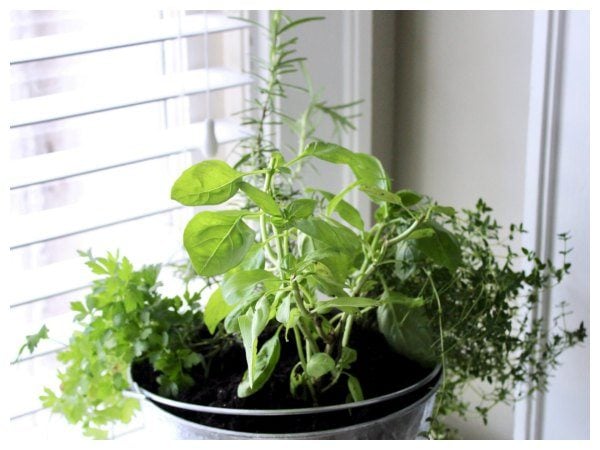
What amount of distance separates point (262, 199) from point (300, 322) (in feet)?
0.41

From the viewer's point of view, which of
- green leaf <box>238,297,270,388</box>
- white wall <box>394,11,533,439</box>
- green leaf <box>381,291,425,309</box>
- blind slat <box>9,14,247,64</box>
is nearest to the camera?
green leaf <box>238,297,270,388</box>

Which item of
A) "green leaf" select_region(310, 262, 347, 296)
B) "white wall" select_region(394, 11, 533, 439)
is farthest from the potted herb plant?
"white wall" select_region(394, 11, 533, 439)

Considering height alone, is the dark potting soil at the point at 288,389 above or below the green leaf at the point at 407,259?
below

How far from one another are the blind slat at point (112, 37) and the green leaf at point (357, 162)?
0.32 meters

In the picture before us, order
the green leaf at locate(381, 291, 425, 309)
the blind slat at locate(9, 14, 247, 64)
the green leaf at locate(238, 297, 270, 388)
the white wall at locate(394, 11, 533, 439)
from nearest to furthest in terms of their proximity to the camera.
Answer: the green leaf at locate(238, 297, 270, 388), the green leaf at locate(381, 291, 425, 309), the blind slat at locate(9, 14, 247, 64), the white wall at locate(394, 11, 533, 439)

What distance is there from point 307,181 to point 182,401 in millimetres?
423

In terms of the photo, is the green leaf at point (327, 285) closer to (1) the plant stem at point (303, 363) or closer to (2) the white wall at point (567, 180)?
(1) the plant stem at point (303, 363)

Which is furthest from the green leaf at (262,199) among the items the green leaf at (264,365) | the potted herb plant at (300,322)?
the green leaf at (264,365)

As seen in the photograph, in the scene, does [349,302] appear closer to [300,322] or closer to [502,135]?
[300,322]

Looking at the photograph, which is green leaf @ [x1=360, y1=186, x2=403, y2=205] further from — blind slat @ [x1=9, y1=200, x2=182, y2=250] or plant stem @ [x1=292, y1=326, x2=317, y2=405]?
blind slat @ [x1=9, y1=200, x2=182, y2=250]

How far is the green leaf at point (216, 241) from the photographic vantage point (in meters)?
0.70

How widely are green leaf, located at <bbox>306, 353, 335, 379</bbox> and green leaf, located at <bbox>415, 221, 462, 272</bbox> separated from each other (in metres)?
0.13

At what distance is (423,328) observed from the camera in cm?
82

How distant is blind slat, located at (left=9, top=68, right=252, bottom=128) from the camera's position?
36.3 inches
